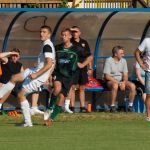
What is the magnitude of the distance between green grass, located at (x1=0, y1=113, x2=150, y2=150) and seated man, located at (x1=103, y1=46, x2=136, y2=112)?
2.36m

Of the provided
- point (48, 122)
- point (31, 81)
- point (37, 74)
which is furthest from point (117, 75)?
point (37, 74)

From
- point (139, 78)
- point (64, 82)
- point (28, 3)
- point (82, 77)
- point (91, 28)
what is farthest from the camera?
point (28, 3)

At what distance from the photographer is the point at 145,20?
77.0 feet

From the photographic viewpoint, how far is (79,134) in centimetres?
1534

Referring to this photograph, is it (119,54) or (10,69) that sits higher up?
(119,54)

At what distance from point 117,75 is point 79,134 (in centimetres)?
702

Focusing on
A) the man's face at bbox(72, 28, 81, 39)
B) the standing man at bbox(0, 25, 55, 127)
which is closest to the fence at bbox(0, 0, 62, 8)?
the man's face at bbox(72, 28, 81, 39)

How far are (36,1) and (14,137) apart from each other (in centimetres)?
2160

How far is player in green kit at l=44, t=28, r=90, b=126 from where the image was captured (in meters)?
17.6

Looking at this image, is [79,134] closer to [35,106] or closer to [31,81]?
[31,81]

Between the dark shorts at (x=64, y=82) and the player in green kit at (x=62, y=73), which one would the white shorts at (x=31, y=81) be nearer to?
the player in green kit at (x=62, y=73)

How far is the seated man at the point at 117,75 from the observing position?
22.0 meters

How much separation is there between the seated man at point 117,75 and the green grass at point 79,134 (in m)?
2.36

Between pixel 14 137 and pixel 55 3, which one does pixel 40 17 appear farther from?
pixel 55 3
